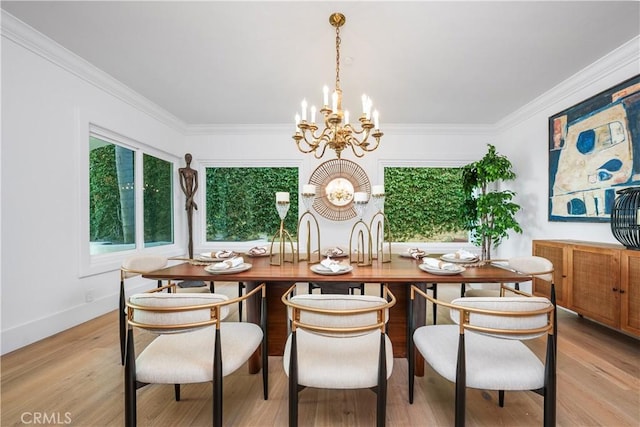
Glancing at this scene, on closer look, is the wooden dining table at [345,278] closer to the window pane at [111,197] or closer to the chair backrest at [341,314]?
the chair backrest at [341,314]

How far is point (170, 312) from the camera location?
1180mm

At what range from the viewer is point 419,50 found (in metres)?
2.45

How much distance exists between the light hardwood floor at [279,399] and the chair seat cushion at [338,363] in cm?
43

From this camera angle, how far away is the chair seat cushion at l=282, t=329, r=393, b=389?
1216 millimetres

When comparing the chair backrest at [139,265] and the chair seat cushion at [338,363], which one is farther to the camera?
the chair backrest at [139,265]

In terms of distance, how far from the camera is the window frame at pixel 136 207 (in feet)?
9.11

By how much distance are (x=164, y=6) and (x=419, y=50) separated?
203 cm

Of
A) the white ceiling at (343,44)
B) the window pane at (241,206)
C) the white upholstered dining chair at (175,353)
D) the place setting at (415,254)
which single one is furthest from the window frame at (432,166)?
the white upholstered dining chair at (175,353)

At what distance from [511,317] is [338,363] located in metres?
0.76

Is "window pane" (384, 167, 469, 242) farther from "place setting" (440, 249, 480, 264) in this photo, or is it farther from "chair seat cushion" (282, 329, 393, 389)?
"chair seat cushion" (282, 329, 393, 389)

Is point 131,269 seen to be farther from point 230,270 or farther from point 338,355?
point 338,355

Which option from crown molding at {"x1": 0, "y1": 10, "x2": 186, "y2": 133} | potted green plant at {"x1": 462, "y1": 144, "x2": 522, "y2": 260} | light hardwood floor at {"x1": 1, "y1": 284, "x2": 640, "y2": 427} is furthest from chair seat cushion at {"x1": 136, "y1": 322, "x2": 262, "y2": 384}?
potted green plant at {"x1": 462, "y1": 144, "x2": 522, "y2": 260}

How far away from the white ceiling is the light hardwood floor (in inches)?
102

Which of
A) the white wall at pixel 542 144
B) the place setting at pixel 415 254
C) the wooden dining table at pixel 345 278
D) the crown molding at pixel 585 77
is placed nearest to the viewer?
the wooden dining table at pixel 345 278
